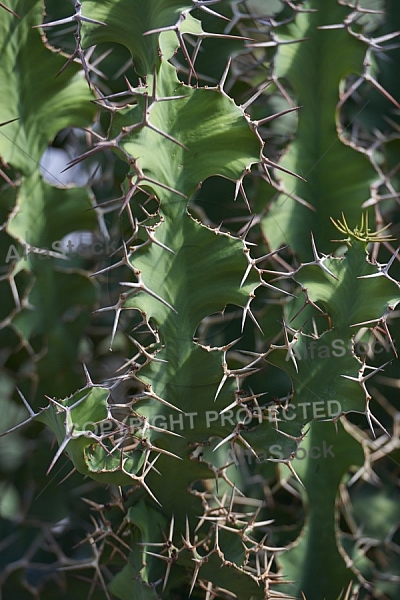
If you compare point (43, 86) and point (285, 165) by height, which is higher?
point (43, 86)

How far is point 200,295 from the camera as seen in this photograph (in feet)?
4.09

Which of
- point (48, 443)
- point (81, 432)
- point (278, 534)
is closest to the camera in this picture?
point (81, 432)

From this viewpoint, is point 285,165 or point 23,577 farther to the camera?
point 23,577

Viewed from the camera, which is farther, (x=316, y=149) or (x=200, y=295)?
(x=316, y=149)

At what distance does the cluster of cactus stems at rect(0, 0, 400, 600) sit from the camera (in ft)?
3.94

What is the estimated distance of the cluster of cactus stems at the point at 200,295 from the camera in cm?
120

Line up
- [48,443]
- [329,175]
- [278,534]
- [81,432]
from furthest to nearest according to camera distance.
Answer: [48,443] → [278,534] → [329,175] → [81,432]

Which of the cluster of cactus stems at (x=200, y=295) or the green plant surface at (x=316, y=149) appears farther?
the green plant surface at (x=316, y=149)

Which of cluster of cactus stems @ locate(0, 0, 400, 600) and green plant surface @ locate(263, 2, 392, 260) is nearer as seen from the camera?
cluster of cactus stems @ locate(0, 0, 400, 600)

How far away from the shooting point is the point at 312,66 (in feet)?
4.96

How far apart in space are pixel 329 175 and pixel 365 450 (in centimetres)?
52

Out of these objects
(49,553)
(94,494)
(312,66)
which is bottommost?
(49,553)

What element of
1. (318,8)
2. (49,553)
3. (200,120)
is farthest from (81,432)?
(318,8)

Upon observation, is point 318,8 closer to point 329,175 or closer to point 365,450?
point 329,175
